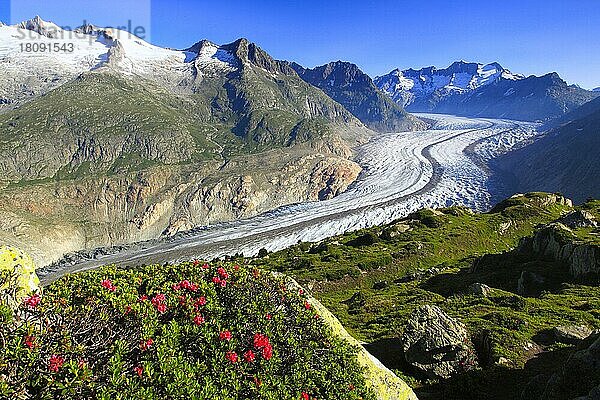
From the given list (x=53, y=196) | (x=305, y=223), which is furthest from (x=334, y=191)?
(x=53, y=196)

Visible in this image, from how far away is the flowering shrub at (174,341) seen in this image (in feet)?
28.1

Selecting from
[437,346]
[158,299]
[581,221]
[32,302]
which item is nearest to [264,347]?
[158,299]

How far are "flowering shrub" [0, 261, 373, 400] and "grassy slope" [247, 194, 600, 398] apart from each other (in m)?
8.66

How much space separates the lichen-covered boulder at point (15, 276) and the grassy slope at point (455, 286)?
53.1 ft

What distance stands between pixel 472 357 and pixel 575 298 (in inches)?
503

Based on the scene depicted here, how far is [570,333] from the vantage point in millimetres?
21359

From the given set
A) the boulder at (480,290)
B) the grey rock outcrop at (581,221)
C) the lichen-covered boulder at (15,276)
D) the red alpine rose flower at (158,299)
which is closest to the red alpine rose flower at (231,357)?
the red alpine rose flower at (158,299)

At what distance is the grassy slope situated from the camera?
66.5ft

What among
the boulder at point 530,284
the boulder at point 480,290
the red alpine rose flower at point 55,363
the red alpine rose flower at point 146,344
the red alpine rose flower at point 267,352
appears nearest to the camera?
the red alpine rose flower at point 55,363

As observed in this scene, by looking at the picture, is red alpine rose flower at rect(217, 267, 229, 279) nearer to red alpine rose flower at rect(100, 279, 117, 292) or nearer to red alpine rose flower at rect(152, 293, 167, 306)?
red alpine rose flower at rect(152, 293, 167, 306)

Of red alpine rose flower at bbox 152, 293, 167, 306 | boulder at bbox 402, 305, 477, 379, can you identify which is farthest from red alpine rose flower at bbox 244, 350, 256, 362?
boulder at bbox 402, 305, 477, 379

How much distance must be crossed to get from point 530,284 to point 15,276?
3411 centimetres

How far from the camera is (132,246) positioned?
142875 mm

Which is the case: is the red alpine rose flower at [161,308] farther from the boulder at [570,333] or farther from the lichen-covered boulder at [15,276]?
the boulder at [570,333]
